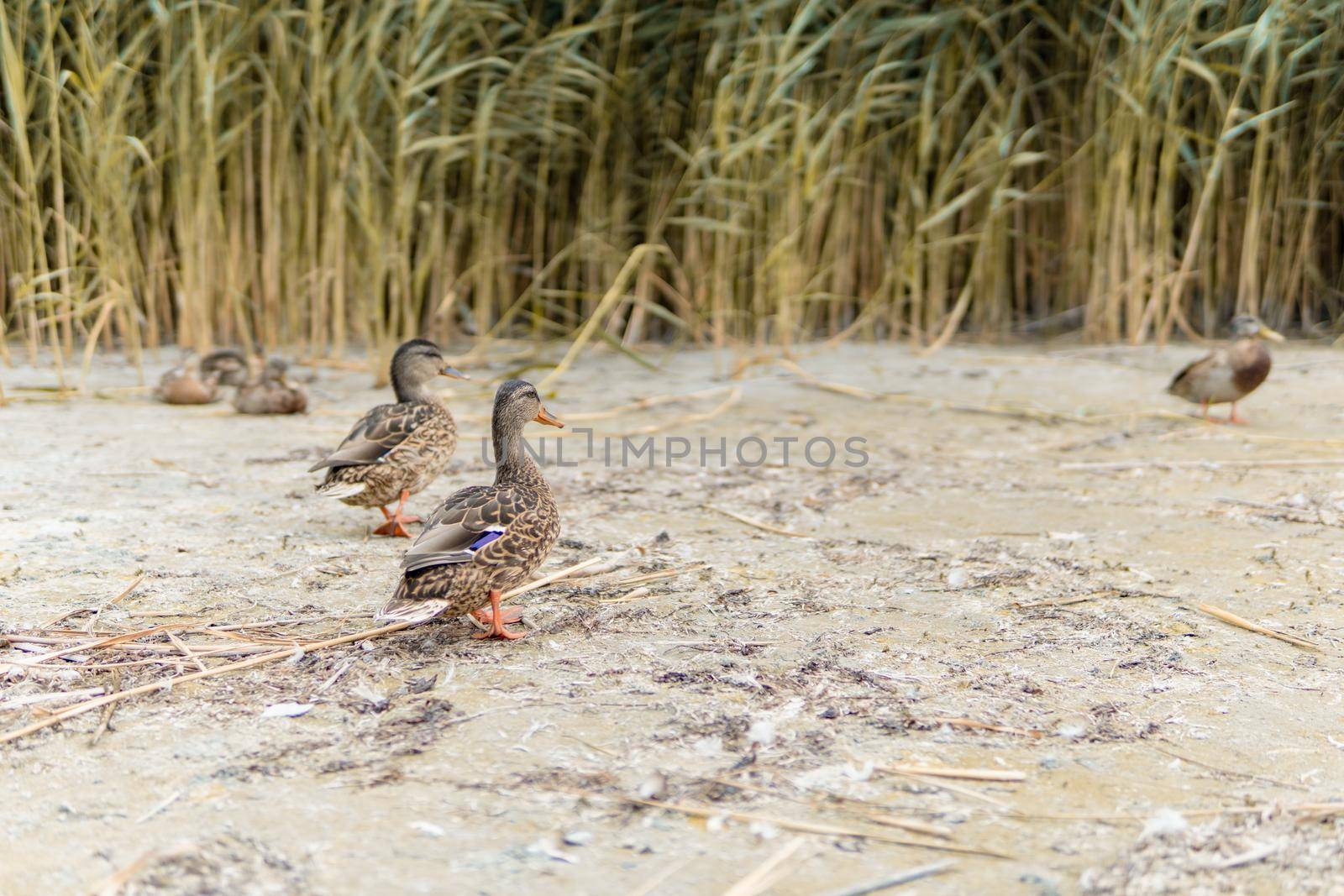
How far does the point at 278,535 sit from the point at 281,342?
3.67 metres


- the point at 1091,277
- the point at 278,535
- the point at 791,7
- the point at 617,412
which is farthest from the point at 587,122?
the point at 278,535

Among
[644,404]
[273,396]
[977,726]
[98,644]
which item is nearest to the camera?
[977,726]

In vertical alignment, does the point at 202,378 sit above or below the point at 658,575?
above

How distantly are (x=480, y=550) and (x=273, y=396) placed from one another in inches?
123

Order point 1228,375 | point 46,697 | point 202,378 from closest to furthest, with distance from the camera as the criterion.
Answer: point 46,697 → point 1228,375 → point 202,378

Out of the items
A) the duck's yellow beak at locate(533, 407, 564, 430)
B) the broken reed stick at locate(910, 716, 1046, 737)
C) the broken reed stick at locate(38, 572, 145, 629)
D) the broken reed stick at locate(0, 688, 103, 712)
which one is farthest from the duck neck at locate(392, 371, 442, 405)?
the broken reed stick at locate(910, 716, 1046, 737)

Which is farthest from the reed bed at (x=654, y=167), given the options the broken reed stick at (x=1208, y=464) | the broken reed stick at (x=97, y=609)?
the broken reed stick at (x=97, y=609)

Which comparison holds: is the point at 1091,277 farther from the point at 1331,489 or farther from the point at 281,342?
the point at 281,342

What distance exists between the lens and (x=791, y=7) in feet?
23.6

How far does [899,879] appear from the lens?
1771mm

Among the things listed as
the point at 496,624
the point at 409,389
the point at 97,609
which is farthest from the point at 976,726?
the point at 409,389

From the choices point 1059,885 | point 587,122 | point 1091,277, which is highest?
point 587,122

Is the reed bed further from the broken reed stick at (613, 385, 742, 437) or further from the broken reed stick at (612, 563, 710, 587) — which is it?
the broken reed stick at (612, 563, 710, 587)

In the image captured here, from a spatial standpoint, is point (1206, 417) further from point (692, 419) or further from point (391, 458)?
point (391, 458)
